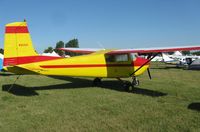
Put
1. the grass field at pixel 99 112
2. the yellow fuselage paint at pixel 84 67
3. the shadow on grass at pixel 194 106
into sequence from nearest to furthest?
the grass field at pixel 99 112
the shadow on grass at pixel 194 106
the yellow fuselage paint at pixel 84 67

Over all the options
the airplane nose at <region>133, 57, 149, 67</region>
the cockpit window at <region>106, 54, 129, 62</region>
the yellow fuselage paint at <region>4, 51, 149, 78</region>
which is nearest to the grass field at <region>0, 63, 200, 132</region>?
the yellow fuselage paint at <region>4, 51, 149, 78</region>

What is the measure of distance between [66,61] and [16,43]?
2208 millimetres

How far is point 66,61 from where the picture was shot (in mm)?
10789

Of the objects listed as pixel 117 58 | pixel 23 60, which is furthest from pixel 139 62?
pixel 23 60

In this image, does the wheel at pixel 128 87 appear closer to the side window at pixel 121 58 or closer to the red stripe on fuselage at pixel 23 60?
the side window at pixel 121 58

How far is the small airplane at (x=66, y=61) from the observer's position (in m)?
9.53

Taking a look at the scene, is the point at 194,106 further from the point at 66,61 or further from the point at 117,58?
the point at 66,61

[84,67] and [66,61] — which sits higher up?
[66,61]

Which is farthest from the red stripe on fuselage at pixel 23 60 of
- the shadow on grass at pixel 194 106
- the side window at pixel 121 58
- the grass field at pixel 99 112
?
the shadow on grass at pixel 194 106

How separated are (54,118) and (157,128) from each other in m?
2.66

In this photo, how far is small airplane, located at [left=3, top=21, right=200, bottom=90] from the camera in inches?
375

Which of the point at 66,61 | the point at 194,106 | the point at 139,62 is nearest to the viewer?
the point at 194,106

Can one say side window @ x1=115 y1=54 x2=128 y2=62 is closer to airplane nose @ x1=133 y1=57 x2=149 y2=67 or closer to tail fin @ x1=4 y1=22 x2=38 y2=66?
airplane nose @ x1=133 y1=57 x2=149 y2=67

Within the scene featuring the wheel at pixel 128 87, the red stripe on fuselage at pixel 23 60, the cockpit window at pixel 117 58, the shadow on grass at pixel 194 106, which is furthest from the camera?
the cockpit window at pixel 117 58
